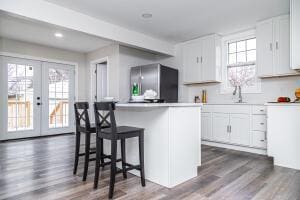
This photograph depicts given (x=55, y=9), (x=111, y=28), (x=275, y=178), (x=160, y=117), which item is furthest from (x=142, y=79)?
(x=275, y=178)

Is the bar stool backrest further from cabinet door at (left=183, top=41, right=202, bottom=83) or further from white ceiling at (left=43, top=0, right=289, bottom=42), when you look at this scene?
cabinet door at (left=183, top=41, right=202, bottom=83)

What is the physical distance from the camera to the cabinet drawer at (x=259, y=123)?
3.51 m

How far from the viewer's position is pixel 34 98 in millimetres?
5320

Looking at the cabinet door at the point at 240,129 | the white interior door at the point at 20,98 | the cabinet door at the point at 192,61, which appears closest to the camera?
the cabinet door at the point at 240,129

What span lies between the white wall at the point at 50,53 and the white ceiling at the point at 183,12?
275 centimetres

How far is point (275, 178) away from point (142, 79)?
10.5 feet

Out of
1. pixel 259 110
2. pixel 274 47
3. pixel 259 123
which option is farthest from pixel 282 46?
pixel 259 123

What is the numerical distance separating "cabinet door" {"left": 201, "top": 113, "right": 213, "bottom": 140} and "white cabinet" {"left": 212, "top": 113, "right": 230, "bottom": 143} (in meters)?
0.09

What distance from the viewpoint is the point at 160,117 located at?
2.27 metres

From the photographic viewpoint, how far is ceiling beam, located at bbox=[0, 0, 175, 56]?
108 inches

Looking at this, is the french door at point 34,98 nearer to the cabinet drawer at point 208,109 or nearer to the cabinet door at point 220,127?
the cabinet drawer at point 208,109

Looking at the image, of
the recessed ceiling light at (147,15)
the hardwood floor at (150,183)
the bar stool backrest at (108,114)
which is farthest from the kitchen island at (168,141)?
the recessed ceiling light at (147,15)

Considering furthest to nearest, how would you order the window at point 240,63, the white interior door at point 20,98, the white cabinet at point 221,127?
the white interior door at point 20,98, the window at point 240,63, the white cabinet at point 221,127

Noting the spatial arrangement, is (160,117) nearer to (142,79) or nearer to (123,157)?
(123,157)
